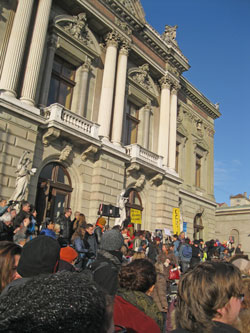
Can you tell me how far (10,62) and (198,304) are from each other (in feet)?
43.5

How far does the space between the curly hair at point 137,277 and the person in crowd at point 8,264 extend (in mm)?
947

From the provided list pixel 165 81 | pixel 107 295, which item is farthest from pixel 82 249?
pixel 165 81

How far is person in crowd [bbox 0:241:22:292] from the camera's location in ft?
8.64

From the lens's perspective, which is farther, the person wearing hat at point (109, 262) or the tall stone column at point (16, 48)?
the tall stone column at point (16, 48)

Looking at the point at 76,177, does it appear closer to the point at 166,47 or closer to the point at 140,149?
the point at 140,149

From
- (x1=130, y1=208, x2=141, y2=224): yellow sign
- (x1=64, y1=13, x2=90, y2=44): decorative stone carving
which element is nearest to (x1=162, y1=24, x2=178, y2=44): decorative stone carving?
(x1=64, y1=13, x2=90, y2=44): decorative stone carving

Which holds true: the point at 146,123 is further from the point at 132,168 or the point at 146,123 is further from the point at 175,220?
the point at 175,220

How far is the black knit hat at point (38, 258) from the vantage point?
237cm

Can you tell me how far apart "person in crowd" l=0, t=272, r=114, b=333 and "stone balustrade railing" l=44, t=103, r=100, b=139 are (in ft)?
41.9

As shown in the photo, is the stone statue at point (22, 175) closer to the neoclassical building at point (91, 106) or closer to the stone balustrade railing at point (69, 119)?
the neoclassical building at point (91, 106)

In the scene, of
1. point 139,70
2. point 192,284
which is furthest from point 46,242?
point 139,70

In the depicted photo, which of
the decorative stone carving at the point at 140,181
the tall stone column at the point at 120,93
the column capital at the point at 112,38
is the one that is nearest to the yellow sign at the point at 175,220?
the decorative stone carving at the point at 140,181

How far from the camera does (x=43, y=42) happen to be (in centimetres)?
1416

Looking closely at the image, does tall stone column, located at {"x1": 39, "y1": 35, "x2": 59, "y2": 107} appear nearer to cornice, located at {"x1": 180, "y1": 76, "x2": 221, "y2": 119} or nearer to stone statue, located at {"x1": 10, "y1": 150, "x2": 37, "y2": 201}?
stone statue, located at {"x1": 10, "y1": 150, "x2": 37, "y2": 201}
